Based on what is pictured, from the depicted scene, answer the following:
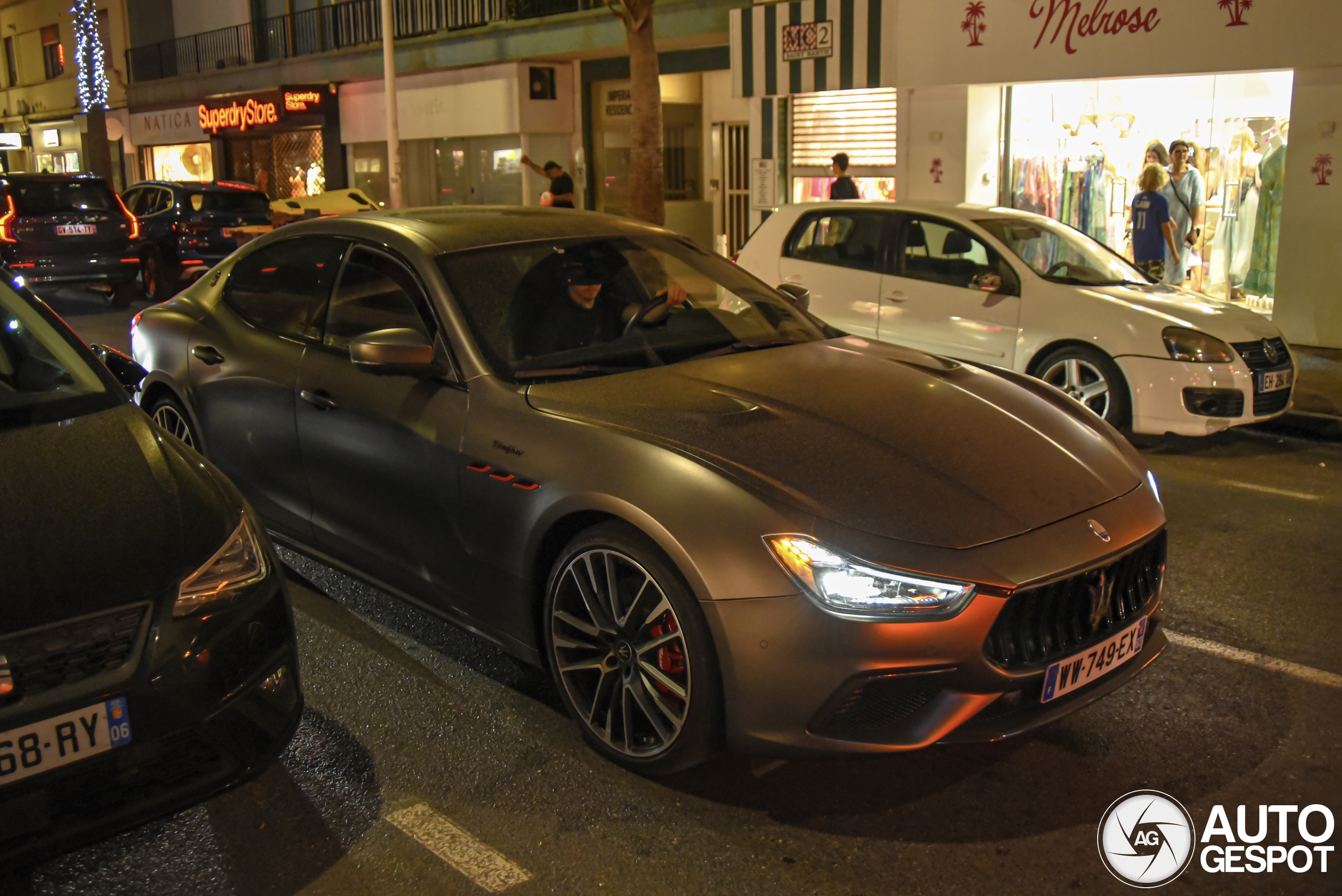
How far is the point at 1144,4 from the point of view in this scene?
1229 cm

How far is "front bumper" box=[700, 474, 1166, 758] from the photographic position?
9.95 ft

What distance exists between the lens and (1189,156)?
1290cm

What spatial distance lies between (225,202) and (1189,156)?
12541mm

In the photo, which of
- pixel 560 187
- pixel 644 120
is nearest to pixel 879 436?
pixel 644 120

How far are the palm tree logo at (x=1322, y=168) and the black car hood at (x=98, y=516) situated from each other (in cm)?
1134

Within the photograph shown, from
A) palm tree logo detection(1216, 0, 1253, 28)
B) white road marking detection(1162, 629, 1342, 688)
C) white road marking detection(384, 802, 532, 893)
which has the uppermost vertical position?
palm tree logo detection(1216, 0, 1253, 28)

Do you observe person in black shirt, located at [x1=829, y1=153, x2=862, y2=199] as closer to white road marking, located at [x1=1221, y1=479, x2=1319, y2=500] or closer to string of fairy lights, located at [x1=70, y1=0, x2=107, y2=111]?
white road marking, located at [x1=1221, y1=479, x2=1319, y2=500]

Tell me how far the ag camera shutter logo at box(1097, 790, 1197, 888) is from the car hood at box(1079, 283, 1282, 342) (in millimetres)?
4956

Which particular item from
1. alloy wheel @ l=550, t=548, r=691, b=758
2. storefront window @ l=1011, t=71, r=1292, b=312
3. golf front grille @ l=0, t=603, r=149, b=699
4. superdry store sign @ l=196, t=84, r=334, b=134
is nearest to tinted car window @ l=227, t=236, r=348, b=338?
alloy wheel @ l=550, t=548, r=691, b=758

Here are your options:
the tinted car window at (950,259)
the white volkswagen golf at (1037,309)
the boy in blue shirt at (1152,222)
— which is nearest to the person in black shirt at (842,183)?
the boy in blue shirt at (1152,222)

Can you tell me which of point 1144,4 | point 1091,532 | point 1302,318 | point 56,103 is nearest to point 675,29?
point 1144,4

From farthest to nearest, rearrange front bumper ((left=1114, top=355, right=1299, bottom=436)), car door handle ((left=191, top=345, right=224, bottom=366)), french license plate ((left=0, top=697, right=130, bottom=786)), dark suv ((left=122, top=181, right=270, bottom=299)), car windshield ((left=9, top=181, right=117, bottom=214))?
dark suv ((left=122, top=181, right=270, bottom=299)) < car windshield ((left=9, top=181, right=117, bottom=214)) < front bumper ((left=1114, top=355, right=1299, bottom=436)) < car door handle ((left=191, top=345, right=224, bottom=366)) < french license plate ((left=0, top=697, right=130, bottom=786))

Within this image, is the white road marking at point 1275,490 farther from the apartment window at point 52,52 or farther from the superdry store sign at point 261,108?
the apartment window at point 52,52

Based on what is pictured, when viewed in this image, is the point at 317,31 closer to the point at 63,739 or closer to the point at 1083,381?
the point at 1083,381
